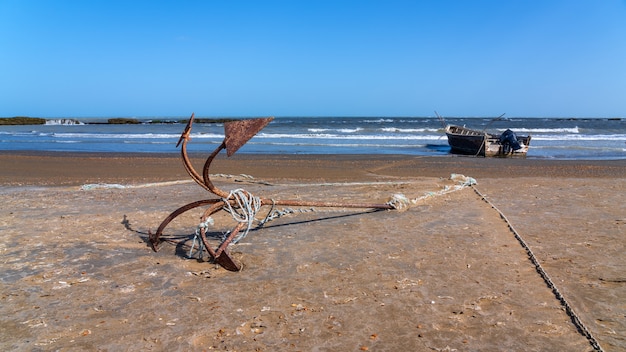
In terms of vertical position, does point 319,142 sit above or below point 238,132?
below

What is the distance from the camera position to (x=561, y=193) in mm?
7191

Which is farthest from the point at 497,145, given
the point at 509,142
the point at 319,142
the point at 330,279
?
the point at 330,279

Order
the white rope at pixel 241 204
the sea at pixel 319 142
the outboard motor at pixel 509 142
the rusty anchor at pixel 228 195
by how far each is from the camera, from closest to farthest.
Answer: the rusty anchor at pixel 228 195 → the white rope at pixel 241 204 → the outboard motor at pixel 509 142 → the sea at pixel 319 142

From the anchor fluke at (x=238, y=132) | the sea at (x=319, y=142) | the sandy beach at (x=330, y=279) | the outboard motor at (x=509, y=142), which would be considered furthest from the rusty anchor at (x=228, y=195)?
the outboard motor at (x=509, y=142)

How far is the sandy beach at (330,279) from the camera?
2586 millimetres

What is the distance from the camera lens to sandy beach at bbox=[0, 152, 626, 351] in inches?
102

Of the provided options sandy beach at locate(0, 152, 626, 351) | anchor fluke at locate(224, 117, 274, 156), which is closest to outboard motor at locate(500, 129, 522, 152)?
sandy beach at locate(0, 152, 626, 351)

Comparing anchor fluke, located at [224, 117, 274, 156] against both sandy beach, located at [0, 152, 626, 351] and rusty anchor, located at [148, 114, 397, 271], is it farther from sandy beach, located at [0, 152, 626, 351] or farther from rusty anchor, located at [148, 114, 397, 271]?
sandy beach, located at [0, 152, 626, 351]

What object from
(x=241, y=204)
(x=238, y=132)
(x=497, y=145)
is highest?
(x=238, y=132)

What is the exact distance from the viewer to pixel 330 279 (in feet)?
11.3

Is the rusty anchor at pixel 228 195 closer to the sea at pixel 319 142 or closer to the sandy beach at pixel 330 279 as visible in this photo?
the sandy beach at pixel 330 279

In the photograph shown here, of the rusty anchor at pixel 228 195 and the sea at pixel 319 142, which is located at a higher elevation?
the rusty anchor at pixel 228 195

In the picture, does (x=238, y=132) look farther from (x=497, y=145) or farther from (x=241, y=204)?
(x=497, y=145)

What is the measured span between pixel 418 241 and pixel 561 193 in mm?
3961
